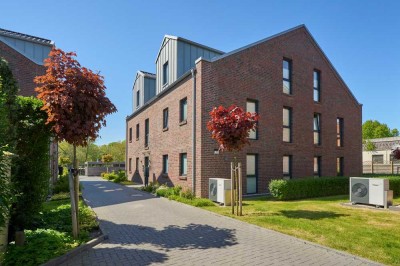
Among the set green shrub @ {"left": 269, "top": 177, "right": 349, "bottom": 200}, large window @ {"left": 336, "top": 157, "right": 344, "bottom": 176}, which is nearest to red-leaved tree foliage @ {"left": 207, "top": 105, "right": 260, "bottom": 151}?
green shrub @ {"left": 269, "top": 177, "right": 349, "bottom": 200}

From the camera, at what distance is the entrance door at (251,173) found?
15594 mm

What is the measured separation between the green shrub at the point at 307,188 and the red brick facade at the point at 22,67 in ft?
43.5

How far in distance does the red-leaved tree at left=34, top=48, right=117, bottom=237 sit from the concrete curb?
21.9 inches

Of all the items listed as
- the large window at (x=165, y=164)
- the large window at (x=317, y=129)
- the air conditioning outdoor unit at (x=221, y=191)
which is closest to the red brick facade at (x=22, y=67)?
the large window at (x=165, y=164)

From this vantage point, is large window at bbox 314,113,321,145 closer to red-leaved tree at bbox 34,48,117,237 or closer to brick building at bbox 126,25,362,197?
brick building at bbox 126,25,362,197

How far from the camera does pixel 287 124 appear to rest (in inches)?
710

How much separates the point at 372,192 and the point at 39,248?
12.2 meters

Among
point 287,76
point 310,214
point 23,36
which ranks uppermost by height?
point 23,36

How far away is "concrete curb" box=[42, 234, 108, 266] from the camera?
211 inches

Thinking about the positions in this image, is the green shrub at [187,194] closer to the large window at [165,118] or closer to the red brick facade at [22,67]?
the large window at [165,118]

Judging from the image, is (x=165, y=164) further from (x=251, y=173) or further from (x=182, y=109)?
(x=251, y=173)

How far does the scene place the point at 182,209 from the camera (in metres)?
11.3

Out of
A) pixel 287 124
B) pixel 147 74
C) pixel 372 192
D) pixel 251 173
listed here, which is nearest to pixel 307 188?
pixel 251 173

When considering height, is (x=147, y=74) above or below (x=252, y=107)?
above
